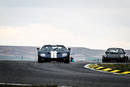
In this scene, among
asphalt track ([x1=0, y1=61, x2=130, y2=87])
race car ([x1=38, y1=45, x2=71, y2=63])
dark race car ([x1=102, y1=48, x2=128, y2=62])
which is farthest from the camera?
dark race car ([x1=102, y1=48, x2=128, y2=62])

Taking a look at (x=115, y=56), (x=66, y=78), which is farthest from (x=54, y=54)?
(x=66, y=78)

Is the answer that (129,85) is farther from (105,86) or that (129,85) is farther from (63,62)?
(63,62)

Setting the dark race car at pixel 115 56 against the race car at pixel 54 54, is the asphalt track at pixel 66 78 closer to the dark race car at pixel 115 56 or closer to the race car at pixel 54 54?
the race car at pixel 54 54

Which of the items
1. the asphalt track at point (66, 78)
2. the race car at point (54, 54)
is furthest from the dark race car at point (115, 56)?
the asphalt track at point (66, 78)

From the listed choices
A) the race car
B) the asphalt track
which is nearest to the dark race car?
the race car

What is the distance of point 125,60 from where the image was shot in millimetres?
28531

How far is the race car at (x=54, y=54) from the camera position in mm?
22641

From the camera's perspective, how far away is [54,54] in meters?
22.7

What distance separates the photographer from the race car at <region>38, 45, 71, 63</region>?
74.3 ft

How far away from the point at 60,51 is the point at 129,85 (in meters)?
13.0

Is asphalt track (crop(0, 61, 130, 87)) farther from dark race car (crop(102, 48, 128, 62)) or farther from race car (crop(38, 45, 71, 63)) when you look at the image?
dark race car (crop(102, 48, 128, 62))

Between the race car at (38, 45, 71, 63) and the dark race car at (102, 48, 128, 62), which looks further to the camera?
the dark race car at (102, 48, 128, 62)

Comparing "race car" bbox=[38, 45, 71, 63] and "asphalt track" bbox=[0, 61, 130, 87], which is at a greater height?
"race car" bbox=[38, 45, 71, 63]

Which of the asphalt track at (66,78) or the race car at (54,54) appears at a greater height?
the race car at (54,54)
